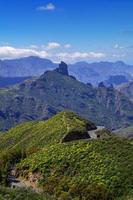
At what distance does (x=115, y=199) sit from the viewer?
295 ft

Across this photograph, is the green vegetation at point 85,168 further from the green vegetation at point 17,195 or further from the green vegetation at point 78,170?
the green vegetation at point 17,195

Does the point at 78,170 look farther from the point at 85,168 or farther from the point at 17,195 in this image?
the point at 17,195

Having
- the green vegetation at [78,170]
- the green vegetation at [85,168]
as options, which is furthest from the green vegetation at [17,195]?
the green vegetation at [85,168]

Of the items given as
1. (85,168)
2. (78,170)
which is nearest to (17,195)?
(78,170)

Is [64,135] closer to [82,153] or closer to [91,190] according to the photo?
[82,153]

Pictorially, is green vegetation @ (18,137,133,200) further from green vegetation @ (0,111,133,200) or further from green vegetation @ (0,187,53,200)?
green vegetation @ (0,187,53,200)

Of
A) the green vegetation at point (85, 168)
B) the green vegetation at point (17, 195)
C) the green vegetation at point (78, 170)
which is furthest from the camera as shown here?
the green vegetation at point (85, 168)

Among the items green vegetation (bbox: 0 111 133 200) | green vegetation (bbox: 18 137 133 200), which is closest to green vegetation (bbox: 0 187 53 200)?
green vegetation (bbox: 0 111 133 200)

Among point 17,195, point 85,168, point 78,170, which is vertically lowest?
point 78,170

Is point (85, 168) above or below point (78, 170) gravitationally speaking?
above

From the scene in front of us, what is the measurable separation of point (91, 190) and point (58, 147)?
105 feet

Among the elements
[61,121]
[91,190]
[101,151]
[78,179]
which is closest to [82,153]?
[101,151]

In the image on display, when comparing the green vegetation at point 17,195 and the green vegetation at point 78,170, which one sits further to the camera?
the green vegetation at point 78,170

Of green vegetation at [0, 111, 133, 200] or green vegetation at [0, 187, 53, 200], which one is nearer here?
green vegetation at [0, 187, 53, 200]
